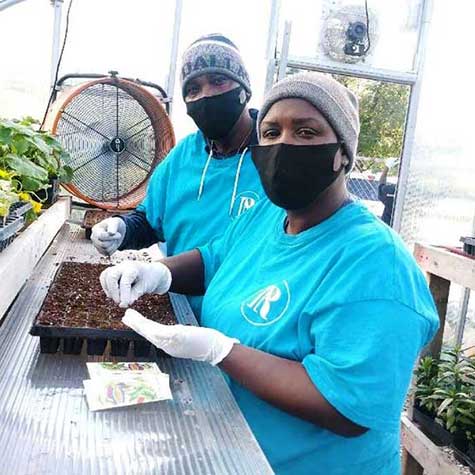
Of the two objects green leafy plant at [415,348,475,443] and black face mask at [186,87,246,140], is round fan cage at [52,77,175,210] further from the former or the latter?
green leafy plant at [415,348,475,443]

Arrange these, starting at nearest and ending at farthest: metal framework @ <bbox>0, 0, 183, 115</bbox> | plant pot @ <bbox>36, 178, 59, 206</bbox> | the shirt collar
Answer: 1. the shirt collar
2. plant pot @ <bbox>36, 178, 59, 206</bbox>
3. metal framework @ <bbox>0, 0, 183, 115</bbox>

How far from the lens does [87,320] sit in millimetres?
1328

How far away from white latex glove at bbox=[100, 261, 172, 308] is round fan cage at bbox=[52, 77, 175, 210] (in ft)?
4.73

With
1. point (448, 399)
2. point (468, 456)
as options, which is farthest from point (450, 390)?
point (468, 456)

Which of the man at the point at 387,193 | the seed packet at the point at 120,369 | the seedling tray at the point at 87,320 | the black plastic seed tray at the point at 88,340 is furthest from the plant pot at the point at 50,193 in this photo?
the man at the point at 387,193

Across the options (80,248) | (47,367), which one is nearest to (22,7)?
(80,248)

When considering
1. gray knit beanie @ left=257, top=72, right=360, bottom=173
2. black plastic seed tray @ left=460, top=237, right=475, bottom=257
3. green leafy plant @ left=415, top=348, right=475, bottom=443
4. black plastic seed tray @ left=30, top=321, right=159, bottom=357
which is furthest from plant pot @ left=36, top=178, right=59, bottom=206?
green leafy plant @ left=415, top=348, right=475, bottom=443

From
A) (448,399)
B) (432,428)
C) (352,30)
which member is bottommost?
(432,428)

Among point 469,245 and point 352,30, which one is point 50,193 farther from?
point 352,30

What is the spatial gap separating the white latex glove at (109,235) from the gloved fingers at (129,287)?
416mm

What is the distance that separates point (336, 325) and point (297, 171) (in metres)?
0.35

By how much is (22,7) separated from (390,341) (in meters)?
3.32

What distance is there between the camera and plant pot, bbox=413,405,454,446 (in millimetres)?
2355

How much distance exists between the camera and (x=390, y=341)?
97cm
